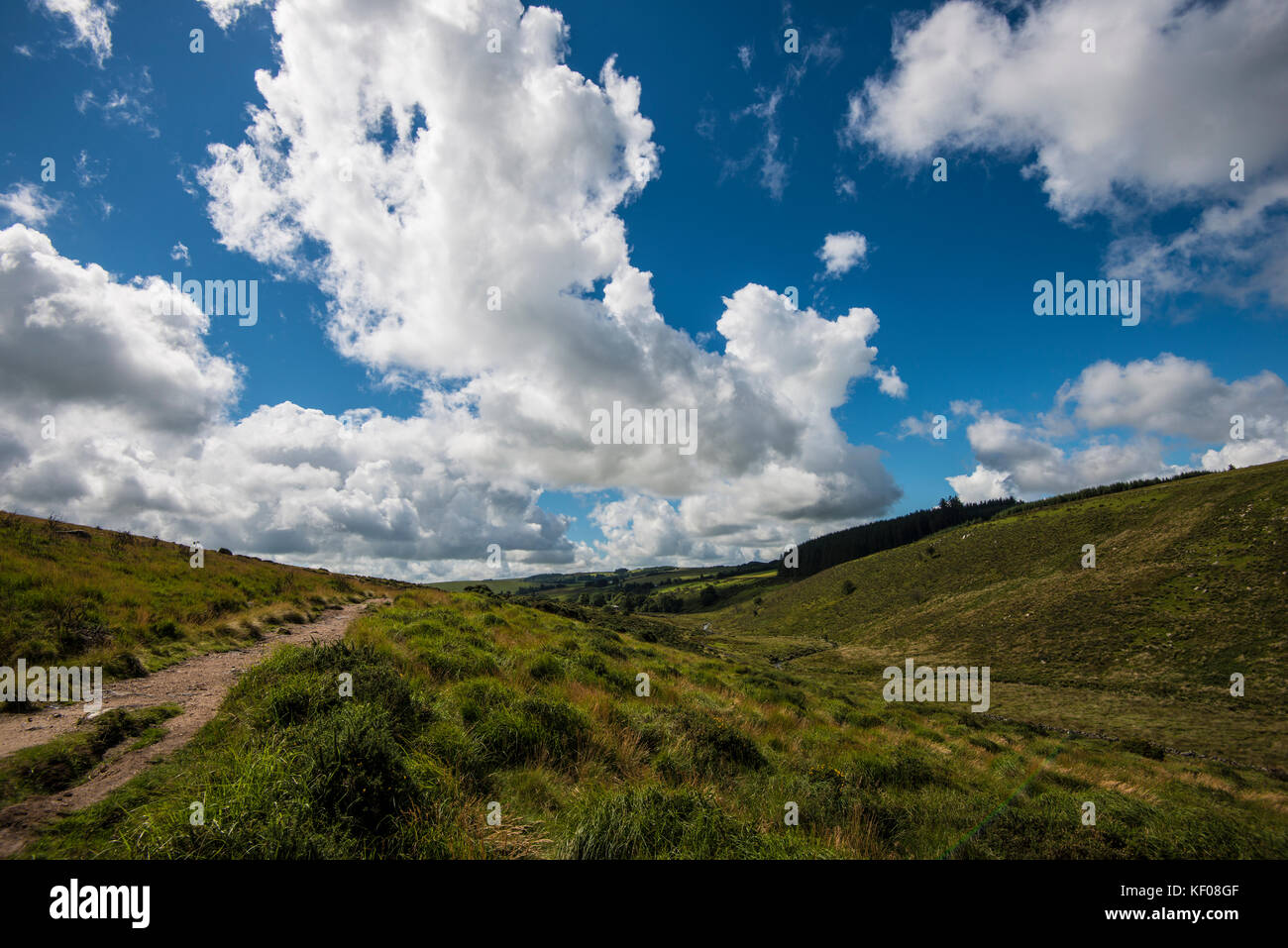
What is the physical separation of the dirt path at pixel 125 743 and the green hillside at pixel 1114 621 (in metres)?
46.7

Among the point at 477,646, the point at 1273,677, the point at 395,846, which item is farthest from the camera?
the point at 1273,677

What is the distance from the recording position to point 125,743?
6.15 m

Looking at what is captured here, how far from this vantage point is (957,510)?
174 meters

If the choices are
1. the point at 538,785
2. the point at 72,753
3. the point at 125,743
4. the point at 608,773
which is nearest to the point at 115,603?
the point at 125,743

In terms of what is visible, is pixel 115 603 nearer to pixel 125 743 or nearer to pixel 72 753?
pixel 125 743

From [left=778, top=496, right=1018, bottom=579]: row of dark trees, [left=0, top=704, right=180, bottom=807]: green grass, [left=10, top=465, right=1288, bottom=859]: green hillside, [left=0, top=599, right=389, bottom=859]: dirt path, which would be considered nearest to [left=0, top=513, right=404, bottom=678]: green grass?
[left=0, top=599, right=389, bottom=859]: dirt path

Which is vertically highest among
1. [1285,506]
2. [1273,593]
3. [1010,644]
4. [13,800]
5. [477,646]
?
[1285,506]

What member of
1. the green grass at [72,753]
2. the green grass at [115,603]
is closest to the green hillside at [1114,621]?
the green grass at [72,753]

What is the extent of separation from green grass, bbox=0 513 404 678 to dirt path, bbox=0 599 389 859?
0.93 metres

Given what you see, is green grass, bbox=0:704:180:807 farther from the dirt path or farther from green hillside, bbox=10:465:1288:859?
green hillside, bbox=10:465:1288:859

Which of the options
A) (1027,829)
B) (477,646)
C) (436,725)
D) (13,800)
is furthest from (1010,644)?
(13,800)

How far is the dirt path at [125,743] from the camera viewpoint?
442 cm

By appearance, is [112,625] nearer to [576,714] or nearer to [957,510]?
[576,714]
